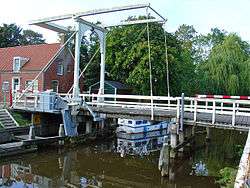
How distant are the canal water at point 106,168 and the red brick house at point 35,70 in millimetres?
11877

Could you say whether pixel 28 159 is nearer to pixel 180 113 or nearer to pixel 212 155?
pixel 180 113

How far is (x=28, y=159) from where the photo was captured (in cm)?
1603

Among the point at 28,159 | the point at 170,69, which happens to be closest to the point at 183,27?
the point at 170,69

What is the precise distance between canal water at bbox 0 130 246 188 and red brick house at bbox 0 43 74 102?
39.0 ft

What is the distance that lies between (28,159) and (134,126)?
9475mm

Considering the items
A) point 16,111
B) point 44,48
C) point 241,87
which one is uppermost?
point 44,48

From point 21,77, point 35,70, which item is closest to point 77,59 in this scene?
point 35,70

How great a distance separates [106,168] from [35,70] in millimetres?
16959

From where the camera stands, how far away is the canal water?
42.0 feet

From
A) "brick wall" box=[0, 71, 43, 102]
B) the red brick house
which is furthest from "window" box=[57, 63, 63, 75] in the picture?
"brick wall" box=[0, 71, 43, 102]

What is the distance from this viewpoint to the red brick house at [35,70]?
97.5 feet

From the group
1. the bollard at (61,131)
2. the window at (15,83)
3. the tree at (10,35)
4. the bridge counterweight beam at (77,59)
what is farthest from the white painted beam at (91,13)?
the tree at (10,35)

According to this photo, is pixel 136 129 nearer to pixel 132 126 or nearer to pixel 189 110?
pixel 132 126

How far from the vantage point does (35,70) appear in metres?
29.6
